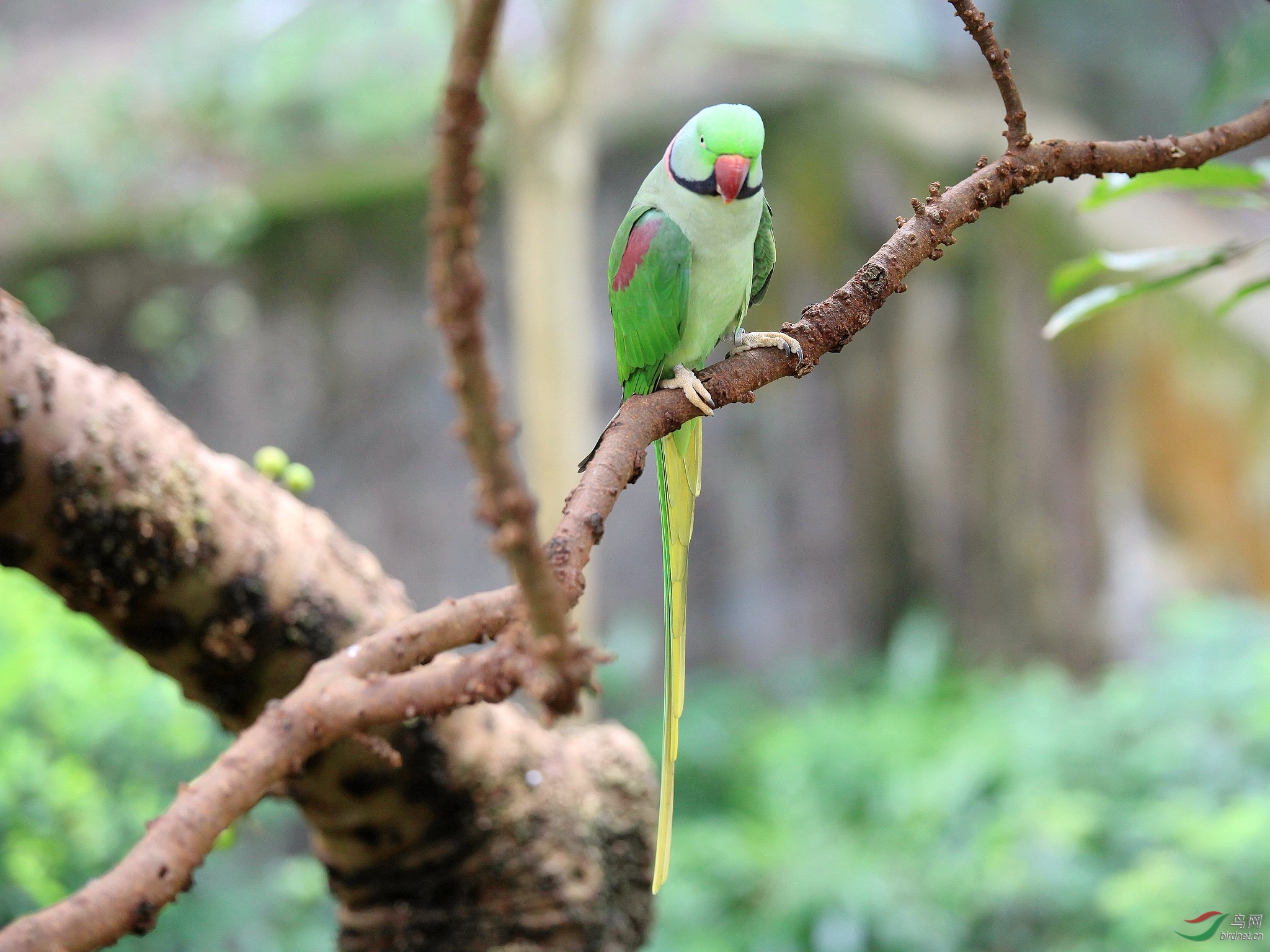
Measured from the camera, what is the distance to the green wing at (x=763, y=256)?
1445mm

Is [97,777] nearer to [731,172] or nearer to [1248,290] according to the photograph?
[731,172]

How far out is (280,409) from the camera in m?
5.49

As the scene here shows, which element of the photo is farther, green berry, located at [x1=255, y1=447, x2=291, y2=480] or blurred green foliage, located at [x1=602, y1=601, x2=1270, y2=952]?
blurred green foliage, located at [x1=602, y1=601, x2=1270, y2=952]

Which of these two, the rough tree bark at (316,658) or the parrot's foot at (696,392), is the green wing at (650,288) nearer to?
the parrot's foot at (696,392)

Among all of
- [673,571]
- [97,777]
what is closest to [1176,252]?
[673,571]

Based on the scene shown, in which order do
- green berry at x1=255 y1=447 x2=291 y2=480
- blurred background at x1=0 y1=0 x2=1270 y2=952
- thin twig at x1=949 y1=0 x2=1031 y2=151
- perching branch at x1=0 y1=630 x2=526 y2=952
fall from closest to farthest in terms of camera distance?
1. perching branch at x1=0 y1=630 x2=526 y2=952
2. thin twig at x1=949 y1=0 x2=1031 y2=151
3. green berry at x1=255 y1=447 x2=291 y2=480
4. blurred background at x1=0 y1=0 x2=1270 y2=952

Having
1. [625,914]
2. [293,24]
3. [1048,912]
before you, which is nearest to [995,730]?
[1048,912]

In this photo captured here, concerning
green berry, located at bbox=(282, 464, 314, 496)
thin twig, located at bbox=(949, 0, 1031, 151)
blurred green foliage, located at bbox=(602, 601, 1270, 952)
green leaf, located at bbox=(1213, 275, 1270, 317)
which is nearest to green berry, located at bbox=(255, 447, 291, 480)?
green berry, located at bbox=(282, 464, 314, 496)

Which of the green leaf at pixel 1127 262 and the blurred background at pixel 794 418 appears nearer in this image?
the green leaf at pixel 1127 262

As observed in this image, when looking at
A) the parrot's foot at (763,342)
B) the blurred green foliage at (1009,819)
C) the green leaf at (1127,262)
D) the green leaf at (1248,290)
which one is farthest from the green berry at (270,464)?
the blurred green foliage at (1009,819)

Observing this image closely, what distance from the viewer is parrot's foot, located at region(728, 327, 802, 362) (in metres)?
1.12

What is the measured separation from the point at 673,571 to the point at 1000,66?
0.66 m

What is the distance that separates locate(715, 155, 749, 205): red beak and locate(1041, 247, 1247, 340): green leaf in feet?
1.52

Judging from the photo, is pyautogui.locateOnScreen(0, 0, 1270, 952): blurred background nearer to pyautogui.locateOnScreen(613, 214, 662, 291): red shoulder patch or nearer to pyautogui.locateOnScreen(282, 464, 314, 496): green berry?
pyautogui.locateOnScreen(282, 464, 314, 496): green berry
